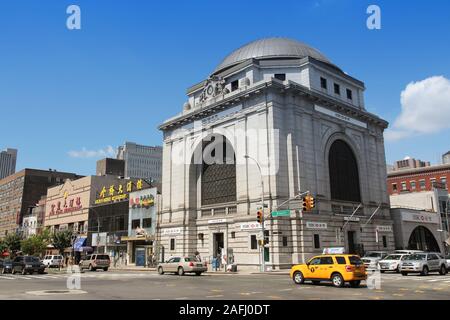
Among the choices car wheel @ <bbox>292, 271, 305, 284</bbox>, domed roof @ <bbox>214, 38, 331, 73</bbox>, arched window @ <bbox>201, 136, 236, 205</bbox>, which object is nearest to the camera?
car wheel @ <bbox>292, 271, 305, 284</bbox>

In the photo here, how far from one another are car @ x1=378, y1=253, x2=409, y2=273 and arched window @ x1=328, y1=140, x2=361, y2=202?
15158mm

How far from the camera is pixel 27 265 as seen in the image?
41188 mm

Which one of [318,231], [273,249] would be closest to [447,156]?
[318,231]

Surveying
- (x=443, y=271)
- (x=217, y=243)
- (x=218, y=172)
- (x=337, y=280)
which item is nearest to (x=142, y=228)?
(x=217, y=243)

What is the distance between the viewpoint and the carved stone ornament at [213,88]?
5510 centimetres

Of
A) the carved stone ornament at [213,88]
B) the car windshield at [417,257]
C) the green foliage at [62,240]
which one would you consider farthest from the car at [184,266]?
the green foliage at [62,240]

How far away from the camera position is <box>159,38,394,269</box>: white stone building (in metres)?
45.5

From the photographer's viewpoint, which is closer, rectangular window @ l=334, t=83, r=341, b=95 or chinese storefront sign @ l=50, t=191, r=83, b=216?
rectangular window @ l=334, t=83, r=341, b=95

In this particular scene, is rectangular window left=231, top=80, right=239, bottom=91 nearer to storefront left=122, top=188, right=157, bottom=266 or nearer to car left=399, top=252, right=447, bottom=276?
storefront left=122, top=188, right=157, bottom=266

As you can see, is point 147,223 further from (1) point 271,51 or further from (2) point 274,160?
→ (1) point 271,51

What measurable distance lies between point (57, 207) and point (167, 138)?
42.8 m

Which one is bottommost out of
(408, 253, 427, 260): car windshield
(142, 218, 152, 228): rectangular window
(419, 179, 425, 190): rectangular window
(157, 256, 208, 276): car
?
(157, 256, 208, 276): car

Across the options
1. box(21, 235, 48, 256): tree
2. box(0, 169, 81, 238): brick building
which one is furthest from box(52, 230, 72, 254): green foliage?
box(0, 169, 81, 238): brick building
